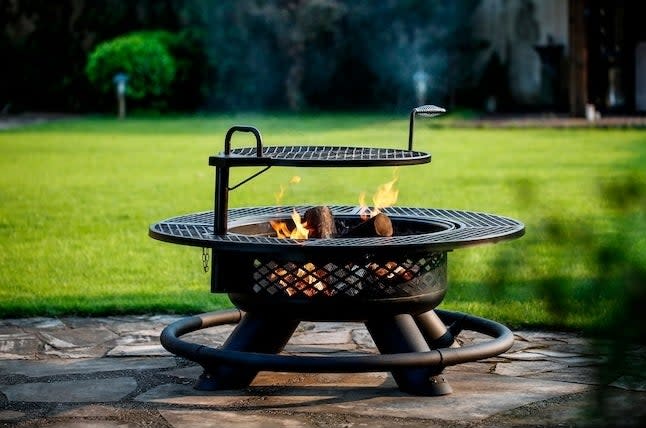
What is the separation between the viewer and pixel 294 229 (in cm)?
408

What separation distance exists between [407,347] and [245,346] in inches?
20.2

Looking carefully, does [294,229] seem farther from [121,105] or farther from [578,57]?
[121,105]

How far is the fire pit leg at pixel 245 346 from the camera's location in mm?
3693

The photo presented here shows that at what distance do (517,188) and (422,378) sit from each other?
232cm

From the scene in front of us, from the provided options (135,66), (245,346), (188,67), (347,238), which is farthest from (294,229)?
(188,67)

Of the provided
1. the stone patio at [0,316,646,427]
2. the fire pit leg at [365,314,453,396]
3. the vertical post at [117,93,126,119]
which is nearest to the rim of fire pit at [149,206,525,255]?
the fire pit leg at [365,314,453,396]

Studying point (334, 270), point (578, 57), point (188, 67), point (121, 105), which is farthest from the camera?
point (188, 67)

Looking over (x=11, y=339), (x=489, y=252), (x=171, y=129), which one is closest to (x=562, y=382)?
(x=11, y=339)

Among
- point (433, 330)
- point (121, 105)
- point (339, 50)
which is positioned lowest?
point (433, 330)

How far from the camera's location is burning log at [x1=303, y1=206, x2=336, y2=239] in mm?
3900

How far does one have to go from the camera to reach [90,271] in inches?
242

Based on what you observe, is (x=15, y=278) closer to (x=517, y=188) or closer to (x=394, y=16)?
(x=517, y=188)

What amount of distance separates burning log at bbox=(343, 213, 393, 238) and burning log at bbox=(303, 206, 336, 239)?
9 cm

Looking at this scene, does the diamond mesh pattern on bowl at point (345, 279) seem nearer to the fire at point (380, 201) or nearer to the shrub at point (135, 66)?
the fire at point (380, 201)
